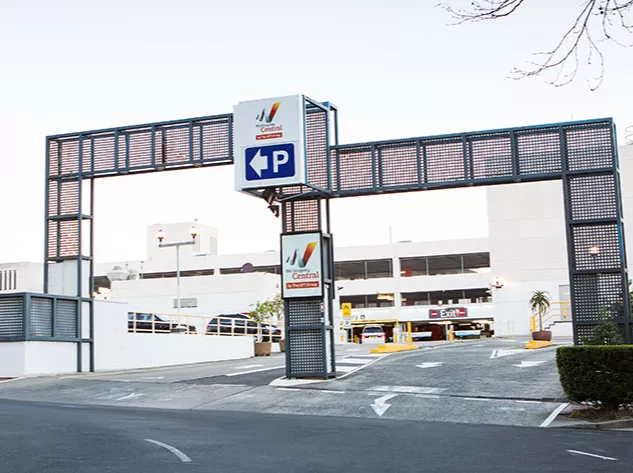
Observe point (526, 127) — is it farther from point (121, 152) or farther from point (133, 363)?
point (133, 363)

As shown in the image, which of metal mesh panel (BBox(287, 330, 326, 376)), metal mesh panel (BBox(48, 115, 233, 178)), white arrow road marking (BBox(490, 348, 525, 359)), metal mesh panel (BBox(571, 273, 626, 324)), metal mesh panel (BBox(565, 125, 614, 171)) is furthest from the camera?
white arrow road marking (BBox(490, 348, 525, 359))

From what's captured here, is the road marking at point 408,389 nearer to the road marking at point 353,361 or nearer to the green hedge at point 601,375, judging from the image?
the green hedge at point 601,375

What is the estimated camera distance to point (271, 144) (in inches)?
855

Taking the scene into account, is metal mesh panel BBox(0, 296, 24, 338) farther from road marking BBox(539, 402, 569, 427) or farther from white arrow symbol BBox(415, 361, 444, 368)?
road marking BBox(539, 402, 569, 427)

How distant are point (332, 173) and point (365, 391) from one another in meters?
6.10

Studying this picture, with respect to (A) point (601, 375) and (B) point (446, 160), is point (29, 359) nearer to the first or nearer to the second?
(B) point (446, 160)

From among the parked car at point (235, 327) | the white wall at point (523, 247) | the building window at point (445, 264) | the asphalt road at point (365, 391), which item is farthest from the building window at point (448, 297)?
the asphalt road at point (365, 391)

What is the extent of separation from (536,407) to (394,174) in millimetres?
7856

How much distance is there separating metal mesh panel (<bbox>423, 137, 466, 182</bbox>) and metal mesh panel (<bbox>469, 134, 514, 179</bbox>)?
332mm

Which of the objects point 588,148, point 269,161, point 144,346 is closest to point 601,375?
point 588,148

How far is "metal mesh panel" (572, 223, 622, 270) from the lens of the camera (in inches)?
800

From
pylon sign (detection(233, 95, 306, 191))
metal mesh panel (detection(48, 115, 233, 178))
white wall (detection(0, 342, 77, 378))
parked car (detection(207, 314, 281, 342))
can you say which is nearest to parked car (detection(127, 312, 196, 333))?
parked car (detection(207, 314, 281, 342))

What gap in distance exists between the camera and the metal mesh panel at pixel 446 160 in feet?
72.6

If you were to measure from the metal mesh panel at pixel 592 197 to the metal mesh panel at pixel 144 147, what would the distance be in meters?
9.01
